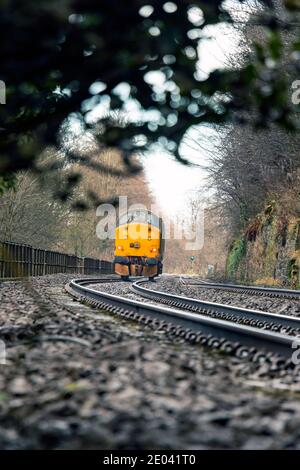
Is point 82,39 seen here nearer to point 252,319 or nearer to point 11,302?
point 252,319

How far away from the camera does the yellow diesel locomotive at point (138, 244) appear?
2852 cm

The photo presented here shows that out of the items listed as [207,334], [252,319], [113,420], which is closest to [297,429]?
[113,420]

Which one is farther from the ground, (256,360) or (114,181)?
(114,181)

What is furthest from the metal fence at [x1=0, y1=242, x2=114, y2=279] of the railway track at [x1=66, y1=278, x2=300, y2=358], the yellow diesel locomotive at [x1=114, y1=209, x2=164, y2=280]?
the yellow diesel locomotive at [x1=114, y1=209, x2=164, y2=280]

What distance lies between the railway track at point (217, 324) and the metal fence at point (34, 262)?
1.61m

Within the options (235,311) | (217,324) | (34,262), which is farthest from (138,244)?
(217,324)

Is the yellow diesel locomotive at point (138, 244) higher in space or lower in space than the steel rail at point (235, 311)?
higher

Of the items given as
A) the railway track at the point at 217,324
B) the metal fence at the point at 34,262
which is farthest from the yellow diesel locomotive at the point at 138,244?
the railway track at the point at 217,324

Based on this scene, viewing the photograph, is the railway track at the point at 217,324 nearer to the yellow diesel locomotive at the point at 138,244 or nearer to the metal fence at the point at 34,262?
the metal fence at the point at 34,262

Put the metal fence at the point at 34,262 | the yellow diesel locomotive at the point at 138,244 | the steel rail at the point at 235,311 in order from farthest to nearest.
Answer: the yellow diesel locomotive at the point at 138,244 → the metal fence at the point at 34,262 → the steel rail at the point at 235,311

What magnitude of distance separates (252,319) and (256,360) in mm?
4640

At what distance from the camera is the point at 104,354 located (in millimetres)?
5227

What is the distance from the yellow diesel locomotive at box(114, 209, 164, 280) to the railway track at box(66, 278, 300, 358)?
47.3ft

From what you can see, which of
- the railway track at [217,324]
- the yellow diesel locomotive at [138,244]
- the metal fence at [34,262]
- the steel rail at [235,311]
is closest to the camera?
the railway track at [217,324]
